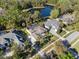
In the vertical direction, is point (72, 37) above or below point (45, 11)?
below

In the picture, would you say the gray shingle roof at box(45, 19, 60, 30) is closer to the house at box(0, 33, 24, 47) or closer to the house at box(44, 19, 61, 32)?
the house at box(44, 19, 61, 32)

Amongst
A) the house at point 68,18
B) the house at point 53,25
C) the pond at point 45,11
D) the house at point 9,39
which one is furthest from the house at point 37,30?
the pond at point 45,11

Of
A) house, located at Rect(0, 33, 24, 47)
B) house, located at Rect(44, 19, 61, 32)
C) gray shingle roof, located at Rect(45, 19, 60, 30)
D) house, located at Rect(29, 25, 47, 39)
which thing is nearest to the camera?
house, located at Rect(0, 33, 24, 47)

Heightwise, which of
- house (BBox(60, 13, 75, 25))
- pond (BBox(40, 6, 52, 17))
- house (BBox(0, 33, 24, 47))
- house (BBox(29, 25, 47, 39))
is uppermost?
house (BBox(0, 33, 24, 47))

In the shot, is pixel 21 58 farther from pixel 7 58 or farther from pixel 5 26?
pixel 5 26

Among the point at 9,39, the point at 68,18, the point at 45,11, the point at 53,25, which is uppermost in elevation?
the point at 9,39

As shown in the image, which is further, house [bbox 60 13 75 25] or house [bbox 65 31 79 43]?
house [bbox 60 13 75 25]

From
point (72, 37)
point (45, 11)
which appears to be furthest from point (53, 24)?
point (45, 11)

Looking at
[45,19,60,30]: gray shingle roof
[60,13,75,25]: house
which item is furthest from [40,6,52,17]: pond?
[45,19,60,30]: gray shingle roof

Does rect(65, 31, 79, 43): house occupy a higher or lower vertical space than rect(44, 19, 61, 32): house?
lower

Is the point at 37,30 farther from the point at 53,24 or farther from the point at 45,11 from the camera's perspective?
the point at 45,11
